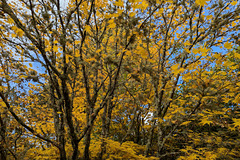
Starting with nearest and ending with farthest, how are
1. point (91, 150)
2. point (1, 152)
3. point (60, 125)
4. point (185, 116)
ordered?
point (185, 116) → point (1, 152) → point (60, 125) → point (91, 150)

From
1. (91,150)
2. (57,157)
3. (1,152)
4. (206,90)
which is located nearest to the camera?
(206,90)

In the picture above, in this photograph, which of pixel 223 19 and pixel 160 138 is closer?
pixel 223 19

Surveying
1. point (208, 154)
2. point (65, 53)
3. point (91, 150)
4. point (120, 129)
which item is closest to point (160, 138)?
point (208, 154)

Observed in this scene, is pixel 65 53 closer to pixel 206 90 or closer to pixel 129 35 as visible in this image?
pixel 129 35

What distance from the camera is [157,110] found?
13.2 feet

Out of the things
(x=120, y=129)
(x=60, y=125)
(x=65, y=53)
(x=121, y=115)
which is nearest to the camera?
(x=65, y=53)

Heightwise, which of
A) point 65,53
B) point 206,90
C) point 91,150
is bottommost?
point 91,150

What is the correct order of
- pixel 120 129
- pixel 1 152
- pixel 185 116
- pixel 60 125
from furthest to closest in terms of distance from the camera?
pixel 120 129, pixel 60 125, pixel 1 152, pixel 185 116

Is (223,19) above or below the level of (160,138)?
above

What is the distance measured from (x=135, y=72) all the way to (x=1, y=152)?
3498mm

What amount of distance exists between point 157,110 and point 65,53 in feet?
9.30

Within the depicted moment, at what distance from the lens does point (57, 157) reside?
3883 millimetres

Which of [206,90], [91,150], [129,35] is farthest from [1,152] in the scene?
[206,90]

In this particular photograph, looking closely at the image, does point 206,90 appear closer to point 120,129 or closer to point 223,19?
point 223,19
